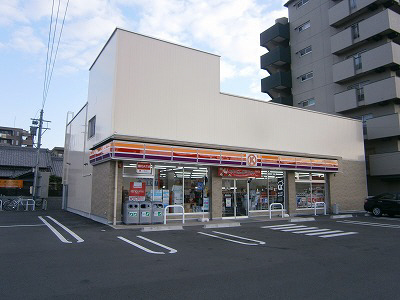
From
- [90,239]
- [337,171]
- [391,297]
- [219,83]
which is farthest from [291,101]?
[391,297]

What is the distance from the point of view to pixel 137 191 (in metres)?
14.6

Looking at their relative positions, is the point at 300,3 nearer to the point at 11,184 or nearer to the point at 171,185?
the point at 171,185

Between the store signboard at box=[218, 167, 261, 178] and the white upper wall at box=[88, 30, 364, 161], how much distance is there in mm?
1385

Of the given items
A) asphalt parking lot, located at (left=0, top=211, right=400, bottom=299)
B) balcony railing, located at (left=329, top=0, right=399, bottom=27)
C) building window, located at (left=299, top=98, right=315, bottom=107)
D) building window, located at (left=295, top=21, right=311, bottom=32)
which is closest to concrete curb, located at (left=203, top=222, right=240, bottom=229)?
asphalt parking lot, located at (left=0, top=211, right=400, bottom=299)

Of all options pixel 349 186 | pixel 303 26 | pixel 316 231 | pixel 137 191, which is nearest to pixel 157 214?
pixel 137 191

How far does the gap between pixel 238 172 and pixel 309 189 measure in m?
6.35

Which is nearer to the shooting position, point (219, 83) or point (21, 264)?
point (21, 264)

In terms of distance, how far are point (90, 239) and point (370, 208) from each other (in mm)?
17586

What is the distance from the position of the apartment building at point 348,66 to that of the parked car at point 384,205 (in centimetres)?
664

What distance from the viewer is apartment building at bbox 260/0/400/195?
2638 centimetres

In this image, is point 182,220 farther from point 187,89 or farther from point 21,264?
point 21,264

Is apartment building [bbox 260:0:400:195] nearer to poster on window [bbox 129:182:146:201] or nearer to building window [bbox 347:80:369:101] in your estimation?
building window [bbox 347:80:369:101]

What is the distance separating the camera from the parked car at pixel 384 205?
63.0ft

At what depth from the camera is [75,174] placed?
22.9 metres
